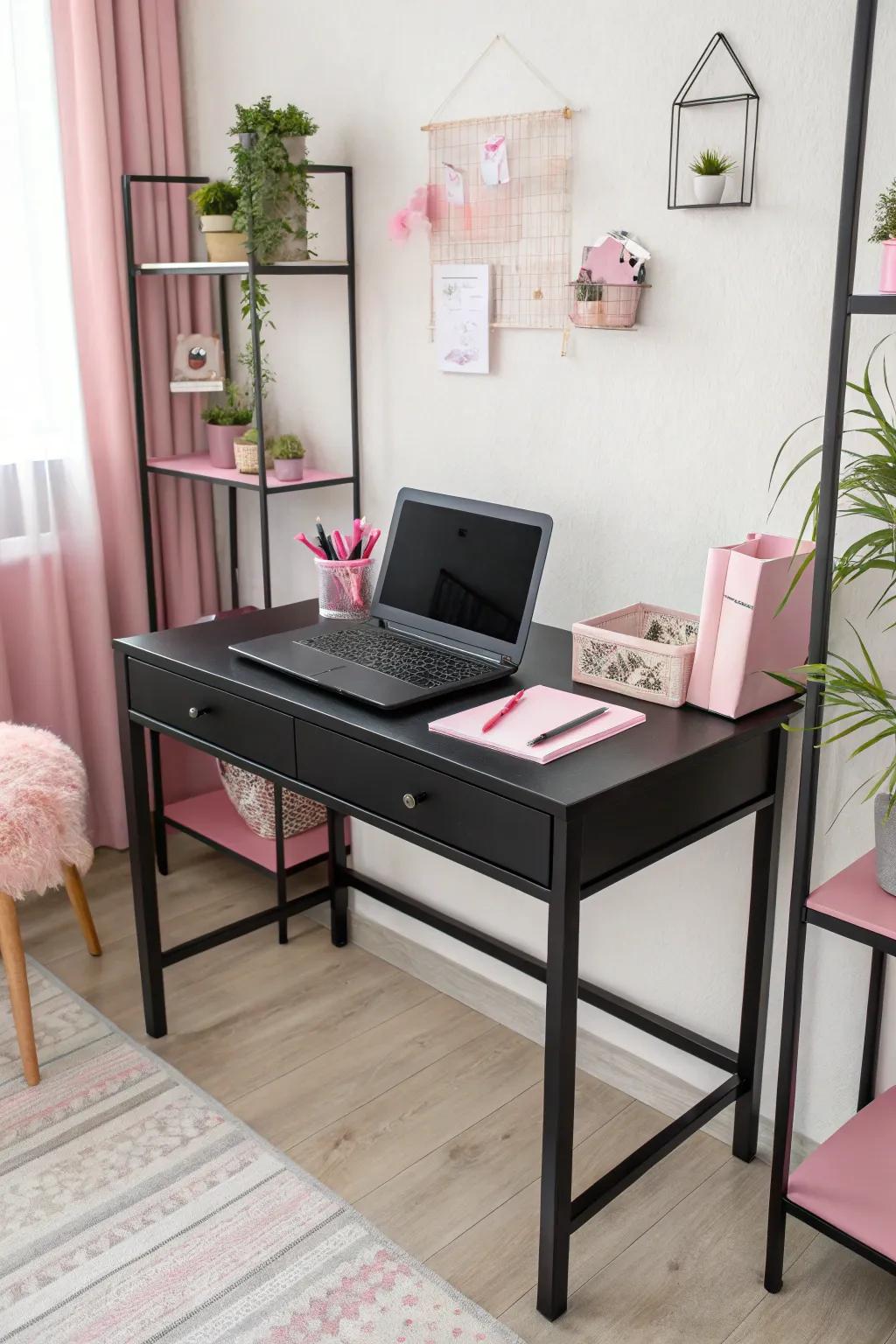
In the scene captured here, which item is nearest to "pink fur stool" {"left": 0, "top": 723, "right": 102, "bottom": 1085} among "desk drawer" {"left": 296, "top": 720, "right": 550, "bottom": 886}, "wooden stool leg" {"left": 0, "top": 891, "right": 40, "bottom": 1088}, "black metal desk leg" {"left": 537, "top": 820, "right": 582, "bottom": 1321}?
"wooden stool leg" {"left": 0, "top": 891, "right": 40, "bottom": 1088}

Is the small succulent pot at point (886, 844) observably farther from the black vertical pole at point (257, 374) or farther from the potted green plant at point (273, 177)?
the potted green plant at point (273, 177)

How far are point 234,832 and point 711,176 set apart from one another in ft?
5.82

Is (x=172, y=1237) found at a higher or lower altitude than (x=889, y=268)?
lower

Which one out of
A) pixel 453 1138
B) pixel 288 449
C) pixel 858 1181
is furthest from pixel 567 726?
pixel 288 449

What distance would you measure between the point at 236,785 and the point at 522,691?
1224 millimetres

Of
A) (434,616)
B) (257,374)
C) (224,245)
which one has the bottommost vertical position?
(434,616)

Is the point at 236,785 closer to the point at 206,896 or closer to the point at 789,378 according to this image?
the point at 206,896

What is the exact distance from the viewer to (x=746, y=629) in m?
1.62

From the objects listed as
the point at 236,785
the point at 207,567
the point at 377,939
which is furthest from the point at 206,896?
the point at 207,567

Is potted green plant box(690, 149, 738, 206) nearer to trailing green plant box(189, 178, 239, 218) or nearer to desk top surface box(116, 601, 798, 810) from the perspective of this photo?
desk top surface box(116, 601, 798, 810)

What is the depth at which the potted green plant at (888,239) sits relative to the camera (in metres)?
1.36

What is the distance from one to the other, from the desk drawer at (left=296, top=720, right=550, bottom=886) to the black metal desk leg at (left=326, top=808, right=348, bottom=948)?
80 cm

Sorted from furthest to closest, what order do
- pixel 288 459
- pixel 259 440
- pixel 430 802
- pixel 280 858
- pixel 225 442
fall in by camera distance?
pixel 225 442
pixel 280 858
pixel 288 459
pixel 259 440
pixel 430 802

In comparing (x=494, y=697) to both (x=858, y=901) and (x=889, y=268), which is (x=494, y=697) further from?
(x=889, y=268)
